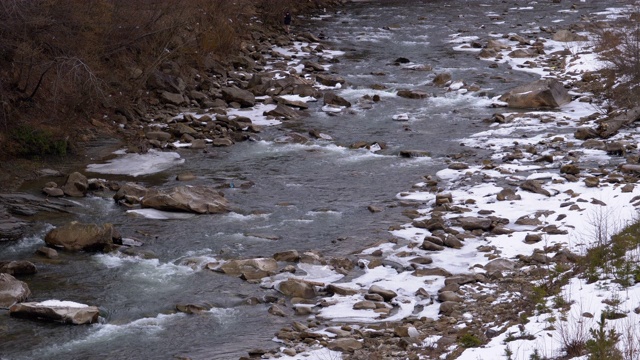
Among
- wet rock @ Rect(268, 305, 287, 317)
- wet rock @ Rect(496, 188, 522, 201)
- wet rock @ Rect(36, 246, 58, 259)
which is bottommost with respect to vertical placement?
wet rock @ Rect(496, 188, 522, 201)

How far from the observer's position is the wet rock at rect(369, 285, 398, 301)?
948 centimetres

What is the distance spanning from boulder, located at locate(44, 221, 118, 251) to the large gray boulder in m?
10.4

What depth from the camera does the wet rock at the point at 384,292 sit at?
948 centimetres

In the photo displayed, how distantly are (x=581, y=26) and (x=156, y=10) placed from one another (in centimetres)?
1414

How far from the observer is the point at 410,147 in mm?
16094

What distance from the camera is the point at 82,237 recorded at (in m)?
11.1

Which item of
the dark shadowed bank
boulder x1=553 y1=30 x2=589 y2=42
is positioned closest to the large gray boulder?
boulder x1=553 y1=30 x2=589 y2=42

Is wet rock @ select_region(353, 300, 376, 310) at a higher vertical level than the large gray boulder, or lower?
higher

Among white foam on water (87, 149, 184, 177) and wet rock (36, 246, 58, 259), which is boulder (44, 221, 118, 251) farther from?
white foam on water (87, 149, 184, 177)

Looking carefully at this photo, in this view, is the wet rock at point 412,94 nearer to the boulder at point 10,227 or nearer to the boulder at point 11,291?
the boulder at point 10,227

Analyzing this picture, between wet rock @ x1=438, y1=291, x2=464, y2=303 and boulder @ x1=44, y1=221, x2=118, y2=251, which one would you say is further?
boulder @ x1=44, y1=221, x2=118, y2=251

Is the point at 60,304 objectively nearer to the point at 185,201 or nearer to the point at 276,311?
the point at 276,311

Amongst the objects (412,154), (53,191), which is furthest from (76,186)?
(412,154)

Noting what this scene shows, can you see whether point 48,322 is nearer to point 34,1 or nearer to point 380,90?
point 34,1
